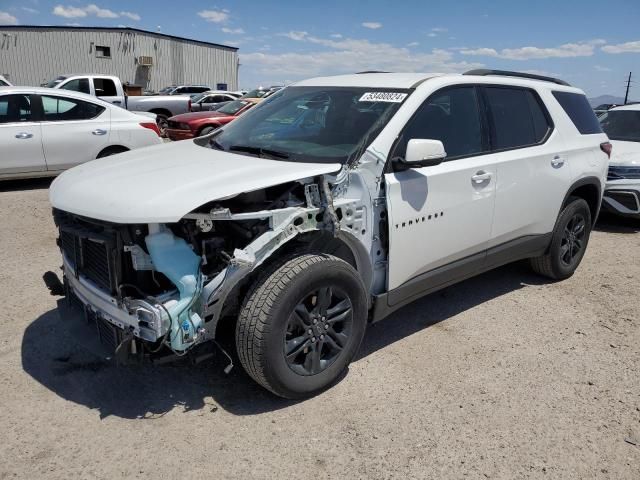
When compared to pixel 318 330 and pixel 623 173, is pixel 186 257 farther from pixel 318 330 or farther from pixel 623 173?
pixel 623 173

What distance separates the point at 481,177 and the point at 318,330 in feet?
5.59

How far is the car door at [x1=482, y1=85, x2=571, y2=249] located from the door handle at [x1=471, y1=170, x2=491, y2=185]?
15 centimetres

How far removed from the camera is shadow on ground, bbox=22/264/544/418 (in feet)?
10.1

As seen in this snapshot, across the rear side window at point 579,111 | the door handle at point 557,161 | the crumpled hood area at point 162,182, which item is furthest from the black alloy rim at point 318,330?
the rear side window at point 579,111

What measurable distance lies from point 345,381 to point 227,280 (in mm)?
1136

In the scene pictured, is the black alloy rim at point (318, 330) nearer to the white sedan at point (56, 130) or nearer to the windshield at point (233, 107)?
the white sedan at point (56, 130)

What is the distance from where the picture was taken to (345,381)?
3375 mm

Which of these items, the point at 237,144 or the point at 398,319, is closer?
the point at 237,144

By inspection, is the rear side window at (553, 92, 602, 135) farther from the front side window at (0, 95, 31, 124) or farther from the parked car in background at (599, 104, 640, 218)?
the front side window at (0, 95, 31, 124)

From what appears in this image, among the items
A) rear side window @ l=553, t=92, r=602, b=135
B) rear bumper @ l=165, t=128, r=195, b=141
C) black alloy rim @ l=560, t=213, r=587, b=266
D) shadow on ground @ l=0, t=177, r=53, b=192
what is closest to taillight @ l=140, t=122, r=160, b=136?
shadow on ground @ l=0, t=177, r=53, b=192

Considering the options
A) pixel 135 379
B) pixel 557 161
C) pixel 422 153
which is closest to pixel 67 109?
pixel 135 379

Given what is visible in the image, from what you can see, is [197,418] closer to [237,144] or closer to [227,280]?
[227,280]

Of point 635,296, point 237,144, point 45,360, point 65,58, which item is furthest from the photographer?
point 65,58

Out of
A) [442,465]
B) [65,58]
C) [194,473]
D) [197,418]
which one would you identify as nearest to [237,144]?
[197,418]
